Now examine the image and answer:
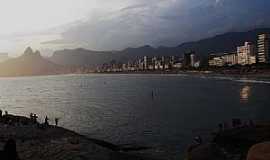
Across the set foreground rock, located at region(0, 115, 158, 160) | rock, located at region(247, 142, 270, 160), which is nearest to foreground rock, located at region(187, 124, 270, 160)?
foreground rock, located at region(0, 115, 158, 160)

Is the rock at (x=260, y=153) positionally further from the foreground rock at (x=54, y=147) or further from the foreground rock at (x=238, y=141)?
the foreground rock at (x=54, y=147)

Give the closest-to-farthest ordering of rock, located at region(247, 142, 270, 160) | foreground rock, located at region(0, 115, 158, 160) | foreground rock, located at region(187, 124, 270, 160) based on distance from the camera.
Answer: rock, located at region(247, 142, 270, 160) < foreground rock, located at region(187, 124, 270, 160) < foreground rock, located at region(0, 115, 158, 160)

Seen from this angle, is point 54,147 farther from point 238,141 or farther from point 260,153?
point 260,153

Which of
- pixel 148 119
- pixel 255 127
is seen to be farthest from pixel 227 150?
pixel 148 119

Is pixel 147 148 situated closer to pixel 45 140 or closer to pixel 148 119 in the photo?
pixel 45 140

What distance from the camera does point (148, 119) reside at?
181 feet

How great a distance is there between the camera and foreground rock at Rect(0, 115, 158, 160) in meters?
26.1

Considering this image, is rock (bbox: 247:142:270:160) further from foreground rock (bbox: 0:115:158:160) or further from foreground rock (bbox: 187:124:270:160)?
foreground rock (bbox: 0:115:158:160)

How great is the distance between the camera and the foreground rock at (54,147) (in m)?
26.1

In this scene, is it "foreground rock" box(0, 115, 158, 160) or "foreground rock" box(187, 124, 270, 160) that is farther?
"foreground rock" box(0, 115, 158, 160)

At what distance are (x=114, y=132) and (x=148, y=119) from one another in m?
12.5

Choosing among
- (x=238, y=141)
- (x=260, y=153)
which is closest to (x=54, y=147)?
(x=238, y=141)

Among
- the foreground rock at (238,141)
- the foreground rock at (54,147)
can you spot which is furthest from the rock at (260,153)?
the foreground rock at (54,147)

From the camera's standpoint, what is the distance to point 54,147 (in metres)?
29.0
